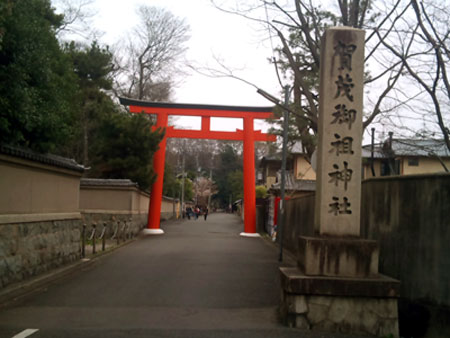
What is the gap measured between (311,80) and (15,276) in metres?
10.7

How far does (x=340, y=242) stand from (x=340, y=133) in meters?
1.73

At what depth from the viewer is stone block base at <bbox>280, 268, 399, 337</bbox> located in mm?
6605

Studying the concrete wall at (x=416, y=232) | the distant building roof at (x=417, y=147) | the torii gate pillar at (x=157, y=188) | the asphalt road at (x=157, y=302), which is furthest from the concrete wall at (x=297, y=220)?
the torii gate pillar at (x=157, y=188)

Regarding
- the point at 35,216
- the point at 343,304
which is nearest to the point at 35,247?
the point at 35,216

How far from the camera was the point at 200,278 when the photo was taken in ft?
36.4

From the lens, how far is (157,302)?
849 cm

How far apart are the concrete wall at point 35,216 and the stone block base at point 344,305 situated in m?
5.70

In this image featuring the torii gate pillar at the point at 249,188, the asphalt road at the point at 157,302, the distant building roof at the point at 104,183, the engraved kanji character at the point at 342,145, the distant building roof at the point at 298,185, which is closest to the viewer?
the asphalt road at the point at 157,302

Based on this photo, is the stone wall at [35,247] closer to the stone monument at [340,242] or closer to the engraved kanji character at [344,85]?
the stone monument at [340,242]

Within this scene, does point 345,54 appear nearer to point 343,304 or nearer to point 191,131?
point 343,304

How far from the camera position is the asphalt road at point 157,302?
258 inches

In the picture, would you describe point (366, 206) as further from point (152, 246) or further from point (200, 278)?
point (152, 246)

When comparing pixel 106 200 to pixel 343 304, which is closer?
pixel 343 304

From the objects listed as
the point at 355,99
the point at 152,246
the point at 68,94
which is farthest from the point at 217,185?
the point at 355,99
